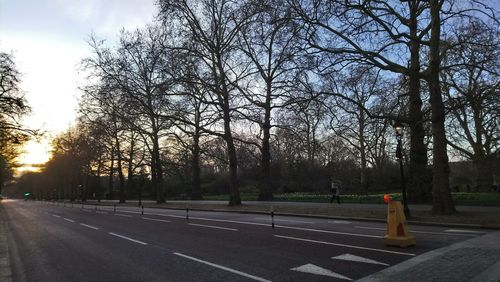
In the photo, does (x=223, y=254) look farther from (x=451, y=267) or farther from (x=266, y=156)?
(x=266, y=156)

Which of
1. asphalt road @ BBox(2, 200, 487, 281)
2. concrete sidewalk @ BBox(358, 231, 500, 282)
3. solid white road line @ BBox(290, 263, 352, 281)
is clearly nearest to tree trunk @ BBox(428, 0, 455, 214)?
asphalt road @ BBox(2, 200, 487, 281)

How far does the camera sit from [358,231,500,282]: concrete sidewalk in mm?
7469

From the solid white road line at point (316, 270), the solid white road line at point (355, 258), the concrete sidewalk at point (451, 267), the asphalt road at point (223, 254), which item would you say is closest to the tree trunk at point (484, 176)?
the asphalt road at point (223, 254)

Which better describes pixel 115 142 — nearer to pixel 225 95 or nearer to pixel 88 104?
pixel 88 104

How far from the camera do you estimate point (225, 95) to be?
97.6 feet

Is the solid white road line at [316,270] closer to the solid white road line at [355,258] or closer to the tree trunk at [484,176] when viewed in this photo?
the solid white road line at [355,258]

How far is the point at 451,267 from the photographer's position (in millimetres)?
8273

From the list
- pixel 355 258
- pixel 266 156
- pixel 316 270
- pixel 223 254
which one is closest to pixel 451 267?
pixel 355 258

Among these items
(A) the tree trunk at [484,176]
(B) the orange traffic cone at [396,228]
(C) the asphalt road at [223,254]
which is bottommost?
(C) the asphalt road at [223,254]

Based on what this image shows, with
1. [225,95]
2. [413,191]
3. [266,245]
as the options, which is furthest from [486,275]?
[225,95]

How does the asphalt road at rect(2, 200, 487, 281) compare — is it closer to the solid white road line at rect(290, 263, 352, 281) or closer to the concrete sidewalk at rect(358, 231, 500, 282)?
the solid white road line at rect(290, 263, 352, 281)

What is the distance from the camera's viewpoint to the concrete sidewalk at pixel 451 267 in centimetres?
747

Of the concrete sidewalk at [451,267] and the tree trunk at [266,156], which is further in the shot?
the tree trunk at [266,156]

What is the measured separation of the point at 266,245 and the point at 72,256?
5190mm
